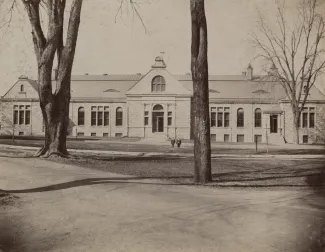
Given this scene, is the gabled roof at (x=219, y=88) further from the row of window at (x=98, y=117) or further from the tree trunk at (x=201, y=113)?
the tree trunk at (x=201, y=113)

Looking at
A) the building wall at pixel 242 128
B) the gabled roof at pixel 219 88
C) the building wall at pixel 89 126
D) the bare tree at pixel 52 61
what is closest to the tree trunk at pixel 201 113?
the bare tree at pixel 52 61

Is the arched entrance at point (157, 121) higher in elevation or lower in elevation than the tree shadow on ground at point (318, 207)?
higher

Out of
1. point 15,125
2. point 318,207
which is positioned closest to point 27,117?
point 15,125

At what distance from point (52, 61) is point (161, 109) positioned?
29.3 ft

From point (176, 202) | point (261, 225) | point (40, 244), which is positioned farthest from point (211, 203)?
point (40, 244)

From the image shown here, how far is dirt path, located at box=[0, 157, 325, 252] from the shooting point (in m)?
2.47

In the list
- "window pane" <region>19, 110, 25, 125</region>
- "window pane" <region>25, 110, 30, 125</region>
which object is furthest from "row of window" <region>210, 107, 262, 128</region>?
"window pane" <region>19, 110, 25, 125</region>

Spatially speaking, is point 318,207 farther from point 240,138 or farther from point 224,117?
point 224,117

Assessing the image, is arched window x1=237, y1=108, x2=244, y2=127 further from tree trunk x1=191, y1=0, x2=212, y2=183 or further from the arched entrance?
tree trunk x1=191, y1=0, x2=212, y2=183

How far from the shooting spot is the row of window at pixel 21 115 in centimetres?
465

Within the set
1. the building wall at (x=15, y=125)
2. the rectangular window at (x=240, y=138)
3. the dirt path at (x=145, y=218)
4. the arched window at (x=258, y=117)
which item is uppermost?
the arched window at (x=258, y=117)

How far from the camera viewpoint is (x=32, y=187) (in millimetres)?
3301

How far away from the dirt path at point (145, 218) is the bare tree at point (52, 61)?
1.54 meters

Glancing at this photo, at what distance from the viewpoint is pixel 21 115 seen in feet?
15.3
